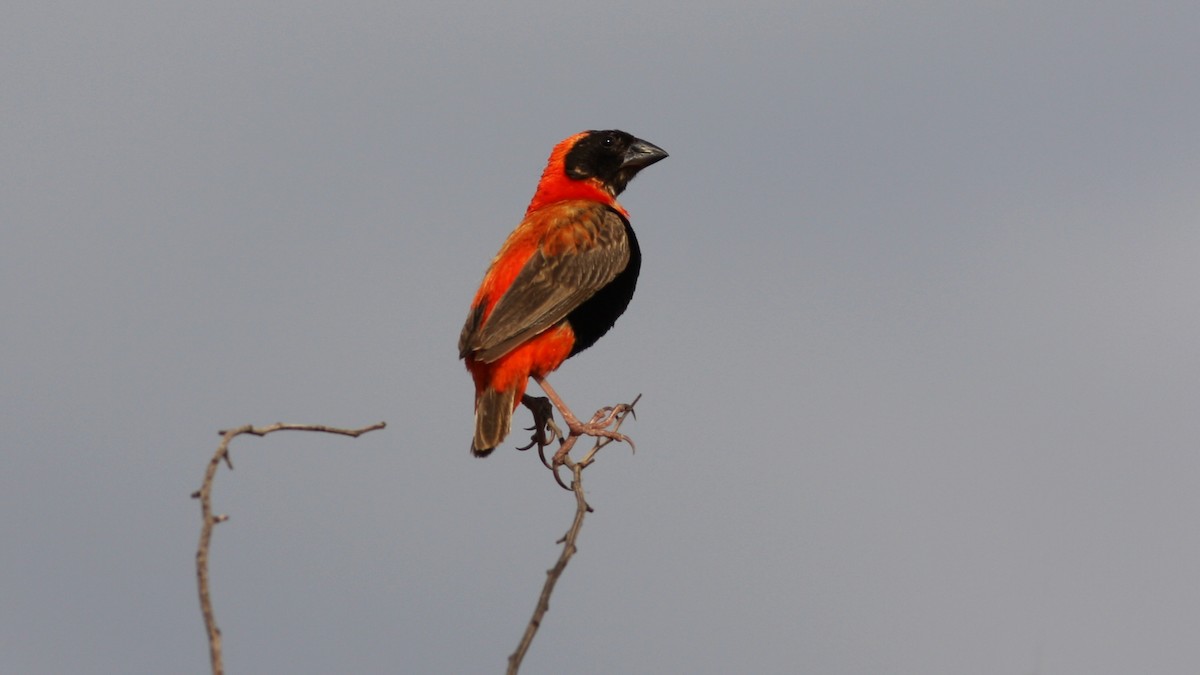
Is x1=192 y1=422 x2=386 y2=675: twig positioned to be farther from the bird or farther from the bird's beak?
the bird's beak

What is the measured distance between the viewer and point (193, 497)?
2.29 m

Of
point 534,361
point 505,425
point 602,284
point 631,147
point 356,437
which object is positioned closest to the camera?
point 356,437

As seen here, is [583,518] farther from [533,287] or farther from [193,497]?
[533,287]

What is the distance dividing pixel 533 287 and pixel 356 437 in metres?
4.66

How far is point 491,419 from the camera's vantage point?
6.66m

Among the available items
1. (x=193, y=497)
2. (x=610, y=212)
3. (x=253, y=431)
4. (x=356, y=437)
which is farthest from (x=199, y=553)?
(x=610, y=212)

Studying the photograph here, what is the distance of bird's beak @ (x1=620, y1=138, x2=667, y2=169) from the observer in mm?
9039

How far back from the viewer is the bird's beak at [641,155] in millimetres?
9039

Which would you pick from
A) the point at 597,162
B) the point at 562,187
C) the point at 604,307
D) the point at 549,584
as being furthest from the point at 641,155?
the point at 549,584

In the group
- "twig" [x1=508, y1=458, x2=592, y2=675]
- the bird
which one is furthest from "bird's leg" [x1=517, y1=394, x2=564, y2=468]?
"twig" [x1=508, y1=458, x2=592, y2=675]

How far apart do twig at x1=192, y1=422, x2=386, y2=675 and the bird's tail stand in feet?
12.4

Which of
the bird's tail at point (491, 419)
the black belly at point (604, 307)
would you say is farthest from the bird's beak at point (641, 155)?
the bird's tail at point (491, 419)

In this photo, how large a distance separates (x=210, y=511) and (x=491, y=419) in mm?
4380

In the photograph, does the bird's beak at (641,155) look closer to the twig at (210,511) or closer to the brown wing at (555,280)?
the brown wing at (555,280)
